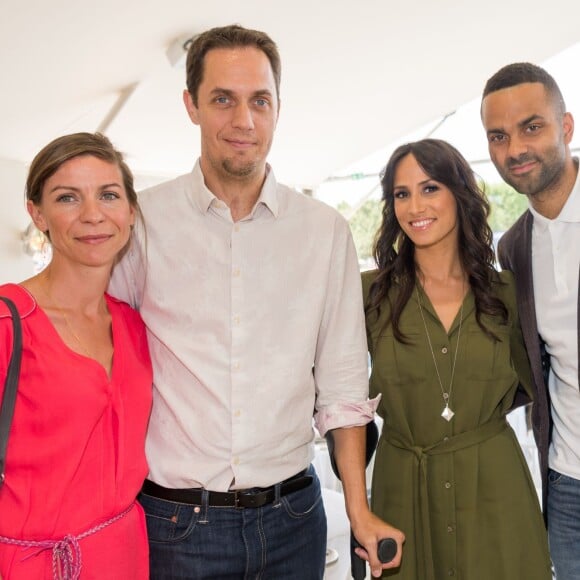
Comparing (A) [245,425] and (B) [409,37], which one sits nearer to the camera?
(A) [245,425]

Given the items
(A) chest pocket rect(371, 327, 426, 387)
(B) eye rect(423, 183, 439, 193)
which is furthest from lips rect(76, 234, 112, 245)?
(B) eye rect(423, 183, 439, 193)

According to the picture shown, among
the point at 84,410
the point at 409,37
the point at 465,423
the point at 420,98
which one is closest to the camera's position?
the point at 84,410

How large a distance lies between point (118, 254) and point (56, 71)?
6.73 feet

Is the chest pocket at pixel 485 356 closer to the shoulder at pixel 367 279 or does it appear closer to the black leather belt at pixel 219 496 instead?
the shoulder at pixel 367 279

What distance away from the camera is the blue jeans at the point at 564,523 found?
1.90 meters

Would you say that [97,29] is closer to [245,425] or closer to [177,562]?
[245,425]

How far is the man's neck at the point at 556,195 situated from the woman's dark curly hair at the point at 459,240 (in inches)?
6.9

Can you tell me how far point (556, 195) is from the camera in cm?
197

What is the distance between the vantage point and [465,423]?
1854mm

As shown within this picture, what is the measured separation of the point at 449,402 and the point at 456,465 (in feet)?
Answer: 0.57

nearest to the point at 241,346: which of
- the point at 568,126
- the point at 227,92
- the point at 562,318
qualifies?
the point at 227,92

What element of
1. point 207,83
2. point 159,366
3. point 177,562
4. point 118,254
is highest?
point 207,83

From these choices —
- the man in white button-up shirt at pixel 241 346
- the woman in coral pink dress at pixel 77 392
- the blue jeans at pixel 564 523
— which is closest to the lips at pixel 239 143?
the man in white button-up shirt at pixel 241 346

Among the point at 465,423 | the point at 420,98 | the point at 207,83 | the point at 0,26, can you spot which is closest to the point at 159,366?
the point at 207,83
